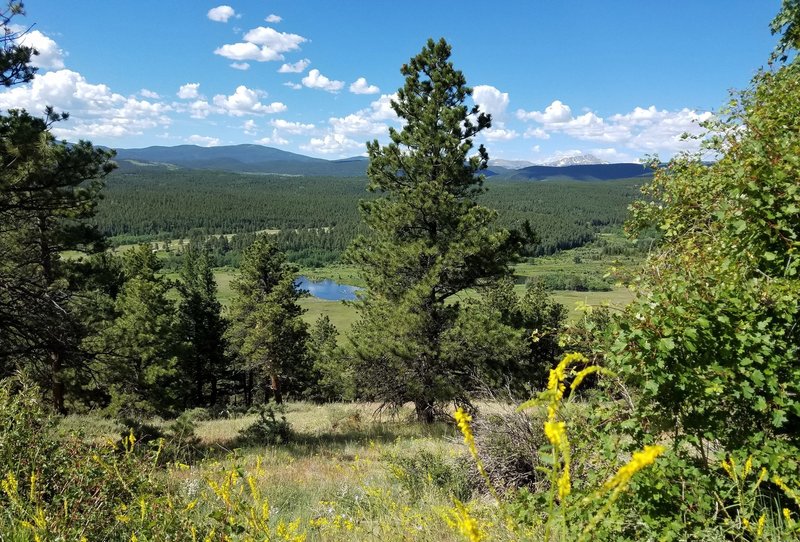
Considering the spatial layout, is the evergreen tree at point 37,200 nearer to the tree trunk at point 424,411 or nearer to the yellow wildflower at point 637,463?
the tree trunk at point 424,411

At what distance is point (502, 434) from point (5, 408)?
5.04m

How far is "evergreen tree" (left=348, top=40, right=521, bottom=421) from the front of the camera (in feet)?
41.2

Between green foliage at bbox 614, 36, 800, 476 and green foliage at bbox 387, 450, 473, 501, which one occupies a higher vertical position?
green foliage at bbox 614, 36, 800, 476

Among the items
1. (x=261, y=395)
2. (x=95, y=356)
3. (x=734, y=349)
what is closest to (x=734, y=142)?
(x=734, y=349)

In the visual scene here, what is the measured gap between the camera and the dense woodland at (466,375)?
111 inches

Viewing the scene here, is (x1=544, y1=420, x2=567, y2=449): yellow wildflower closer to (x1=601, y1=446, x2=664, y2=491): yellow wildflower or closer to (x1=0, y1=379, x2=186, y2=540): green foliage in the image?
(x1=601, y1=446, x2=664, y2=491): yellow wildflower

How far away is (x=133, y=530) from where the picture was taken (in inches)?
107

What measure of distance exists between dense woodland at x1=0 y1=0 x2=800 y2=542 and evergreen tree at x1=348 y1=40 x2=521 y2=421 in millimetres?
63

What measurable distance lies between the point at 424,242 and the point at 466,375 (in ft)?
13.2

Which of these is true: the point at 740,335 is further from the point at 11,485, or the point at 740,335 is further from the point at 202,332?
the point at 202,332

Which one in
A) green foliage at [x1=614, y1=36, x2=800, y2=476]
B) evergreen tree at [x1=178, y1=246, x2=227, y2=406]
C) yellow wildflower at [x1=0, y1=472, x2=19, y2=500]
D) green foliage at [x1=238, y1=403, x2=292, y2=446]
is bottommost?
evergreen tree at [x1=178, y1=246, x2=227, y2=406]

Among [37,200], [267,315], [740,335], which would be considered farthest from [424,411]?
[267,315]

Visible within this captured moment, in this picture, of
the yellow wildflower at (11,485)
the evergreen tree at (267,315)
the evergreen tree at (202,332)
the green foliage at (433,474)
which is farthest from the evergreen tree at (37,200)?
the evergreen tree at (202,332)

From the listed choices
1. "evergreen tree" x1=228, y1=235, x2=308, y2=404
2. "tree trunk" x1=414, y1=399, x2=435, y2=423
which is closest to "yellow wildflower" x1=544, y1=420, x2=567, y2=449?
"tree trunk" x1=414, y1=399, x2=435, y2=423
